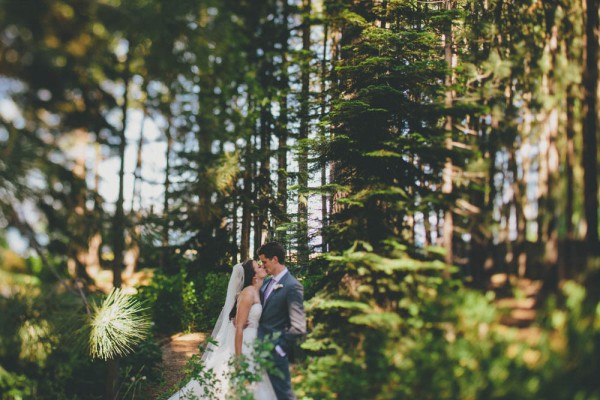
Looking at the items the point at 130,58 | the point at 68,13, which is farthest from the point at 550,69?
the point at 68,13

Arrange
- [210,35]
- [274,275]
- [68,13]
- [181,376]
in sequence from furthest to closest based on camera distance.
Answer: [181,376]
[274,275]
[210,35]
[68,13]

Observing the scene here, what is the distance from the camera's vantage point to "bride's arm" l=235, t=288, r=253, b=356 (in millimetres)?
4238

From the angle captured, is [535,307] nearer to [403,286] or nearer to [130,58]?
[403,286]

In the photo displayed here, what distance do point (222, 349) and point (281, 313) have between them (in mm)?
1297

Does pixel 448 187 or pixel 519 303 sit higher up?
pixel 448 187

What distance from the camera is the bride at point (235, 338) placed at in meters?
4.27

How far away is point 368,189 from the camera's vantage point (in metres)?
Answer: 4.66

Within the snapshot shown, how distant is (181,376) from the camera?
283 inches

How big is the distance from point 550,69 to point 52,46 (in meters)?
4.29

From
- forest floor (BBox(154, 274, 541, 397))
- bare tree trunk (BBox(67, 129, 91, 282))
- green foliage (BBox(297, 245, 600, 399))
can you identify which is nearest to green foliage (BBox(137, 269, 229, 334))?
green foliage (BBox(297, 245, 600, 399))

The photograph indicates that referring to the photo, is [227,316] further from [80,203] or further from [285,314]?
[80,203]

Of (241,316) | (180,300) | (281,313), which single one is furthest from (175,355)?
(281,313)

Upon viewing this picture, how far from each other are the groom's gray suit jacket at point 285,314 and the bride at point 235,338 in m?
0.19

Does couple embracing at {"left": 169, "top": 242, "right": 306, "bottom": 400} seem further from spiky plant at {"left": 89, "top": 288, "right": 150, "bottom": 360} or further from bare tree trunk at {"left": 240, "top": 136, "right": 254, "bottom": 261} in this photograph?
bare tree trunk at {"left": 240, "top": 136, "right": 254, "bottom": 261}
